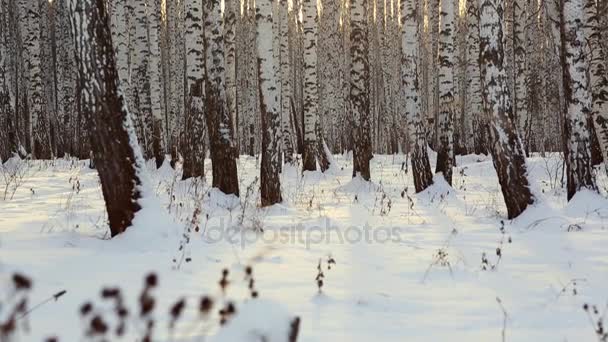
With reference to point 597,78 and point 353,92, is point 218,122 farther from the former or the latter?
point 597,78

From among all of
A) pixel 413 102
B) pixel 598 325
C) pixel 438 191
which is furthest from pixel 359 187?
pixel 598 325

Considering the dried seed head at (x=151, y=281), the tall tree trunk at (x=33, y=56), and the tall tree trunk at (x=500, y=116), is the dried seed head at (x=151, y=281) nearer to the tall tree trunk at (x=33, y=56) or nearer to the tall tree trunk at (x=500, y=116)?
the tall tree trunk at (x=500, y=116)

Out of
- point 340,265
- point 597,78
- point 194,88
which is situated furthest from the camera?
point 597,78

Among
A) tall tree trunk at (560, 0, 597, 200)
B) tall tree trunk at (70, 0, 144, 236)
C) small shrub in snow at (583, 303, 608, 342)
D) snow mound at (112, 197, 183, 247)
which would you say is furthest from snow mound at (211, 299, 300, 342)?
tall tree trunk at (560, 0, 597, 200)

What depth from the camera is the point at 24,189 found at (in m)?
8.86

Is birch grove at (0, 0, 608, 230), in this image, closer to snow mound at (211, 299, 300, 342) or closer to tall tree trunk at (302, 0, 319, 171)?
tall tree trunk at (302, 0, 319, 171)

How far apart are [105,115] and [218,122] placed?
3.34 metres

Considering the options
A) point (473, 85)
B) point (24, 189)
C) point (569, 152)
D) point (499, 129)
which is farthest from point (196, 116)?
point (473, 85)

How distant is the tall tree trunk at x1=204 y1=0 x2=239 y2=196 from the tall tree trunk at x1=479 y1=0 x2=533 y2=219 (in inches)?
146

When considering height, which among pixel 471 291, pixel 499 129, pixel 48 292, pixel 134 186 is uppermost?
pixel 499 129

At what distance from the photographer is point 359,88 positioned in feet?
35.4

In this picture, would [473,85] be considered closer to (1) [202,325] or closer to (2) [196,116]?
(2) [196,116]

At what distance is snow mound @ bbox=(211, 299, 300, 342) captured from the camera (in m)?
1.84

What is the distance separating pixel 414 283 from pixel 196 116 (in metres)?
6.69
